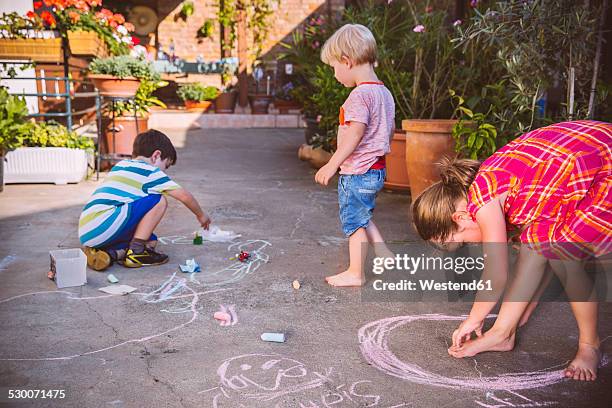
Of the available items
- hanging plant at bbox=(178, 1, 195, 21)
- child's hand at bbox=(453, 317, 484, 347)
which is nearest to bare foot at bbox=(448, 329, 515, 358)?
child's hand at bbox=(453, 317, 484, 347)

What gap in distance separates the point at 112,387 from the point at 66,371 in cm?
20

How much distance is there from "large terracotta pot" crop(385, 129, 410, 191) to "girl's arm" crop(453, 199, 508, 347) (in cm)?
276

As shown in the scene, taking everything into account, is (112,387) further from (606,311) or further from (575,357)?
(606,311)

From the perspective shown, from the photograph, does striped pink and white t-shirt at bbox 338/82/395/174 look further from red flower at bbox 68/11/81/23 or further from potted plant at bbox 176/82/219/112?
potted plant at bbox 176/82/219/112

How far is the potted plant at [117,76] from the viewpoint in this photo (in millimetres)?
5273

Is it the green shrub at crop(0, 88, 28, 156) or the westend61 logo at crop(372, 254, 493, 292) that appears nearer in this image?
the westend61 logo at crop(372, 254, 493, 292)

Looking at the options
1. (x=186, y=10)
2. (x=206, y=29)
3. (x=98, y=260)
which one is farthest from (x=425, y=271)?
(x=186, y=10)

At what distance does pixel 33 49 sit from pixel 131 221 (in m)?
3.91

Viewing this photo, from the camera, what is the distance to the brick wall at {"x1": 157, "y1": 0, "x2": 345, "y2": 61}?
40.3 feet

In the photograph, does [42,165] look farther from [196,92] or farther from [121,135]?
[196,92]

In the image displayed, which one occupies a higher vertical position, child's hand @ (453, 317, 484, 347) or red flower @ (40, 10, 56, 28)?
red flower @ (40, 10, 56, 28)

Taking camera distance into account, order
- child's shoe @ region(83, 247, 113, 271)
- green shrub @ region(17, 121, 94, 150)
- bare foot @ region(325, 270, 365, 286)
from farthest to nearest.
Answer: green shrub @ region(17, 121, 94, 150) → child's shoe @ region(83, 247, 113, 271) → bare foot @ region(325, 270, 365, 286)

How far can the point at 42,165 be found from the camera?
483 cm

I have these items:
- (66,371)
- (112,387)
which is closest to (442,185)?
(112,387)
